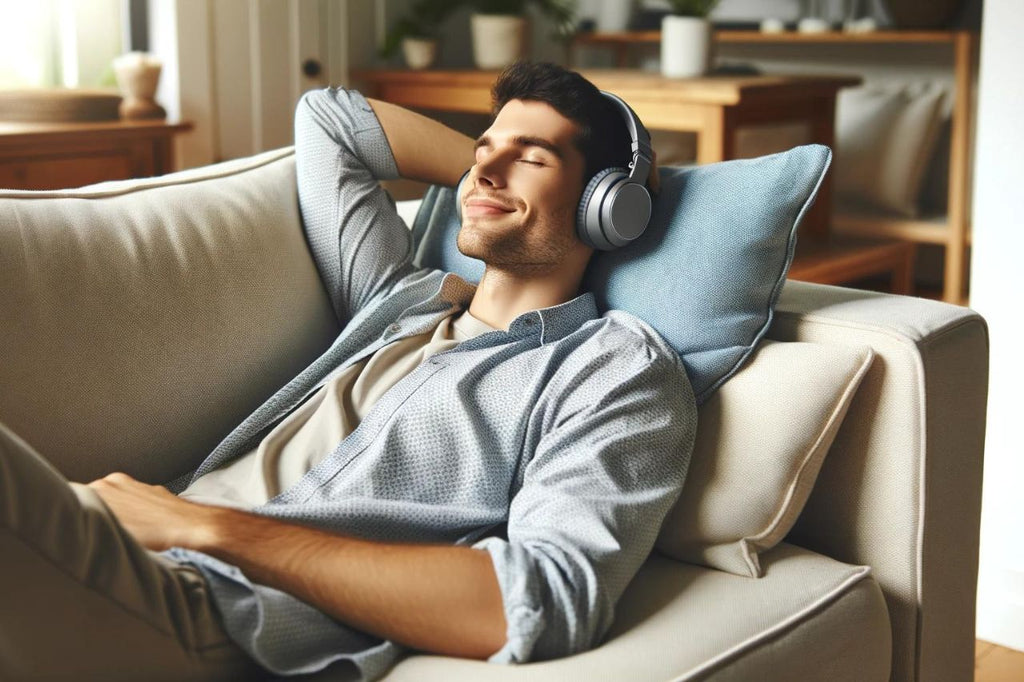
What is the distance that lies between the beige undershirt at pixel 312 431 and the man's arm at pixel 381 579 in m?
0.24

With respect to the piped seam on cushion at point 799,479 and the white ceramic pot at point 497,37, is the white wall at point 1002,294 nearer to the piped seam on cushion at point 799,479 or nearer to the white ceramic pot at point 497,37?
the piped seam on cushion at point 799,479

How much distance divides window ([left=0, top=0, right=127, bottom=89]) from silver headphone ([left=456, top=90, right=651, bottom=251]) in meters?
2.55

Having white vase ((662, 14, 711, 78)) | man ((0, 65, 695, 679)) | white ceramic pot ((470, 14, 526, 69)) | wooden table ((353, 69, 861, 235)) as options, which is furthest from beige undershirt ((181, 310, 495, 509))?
white ceramic pot ((470, 14, 526, 69))

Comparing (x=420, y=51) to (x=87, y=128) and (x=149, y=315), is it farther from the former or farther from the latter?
(x=149, y=315)

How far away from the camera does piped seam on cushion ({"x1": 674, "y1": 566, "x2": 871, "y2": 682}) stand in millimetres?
1128

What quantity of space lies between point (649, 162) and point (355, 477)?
0.57m

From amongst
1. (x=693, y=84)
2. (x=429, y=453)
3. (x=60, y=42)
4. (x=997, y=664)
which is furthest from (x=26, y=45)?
(x=997, y=664)

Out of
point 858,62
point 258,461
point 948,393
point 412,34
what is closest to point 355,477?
point 258,461

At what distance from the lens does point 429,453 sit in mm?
1351

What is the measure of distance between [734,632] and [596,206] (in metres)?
0.59

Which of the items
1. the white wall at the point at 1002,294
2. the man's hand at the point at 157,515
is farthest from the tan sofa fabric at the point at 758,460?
the white wall at the point at 1002,294

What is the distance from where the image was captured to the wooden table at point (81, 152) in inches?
115

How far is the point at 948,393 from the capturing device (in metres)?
1.44

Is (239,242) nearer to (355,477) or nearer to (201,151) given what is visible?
(355,477)
